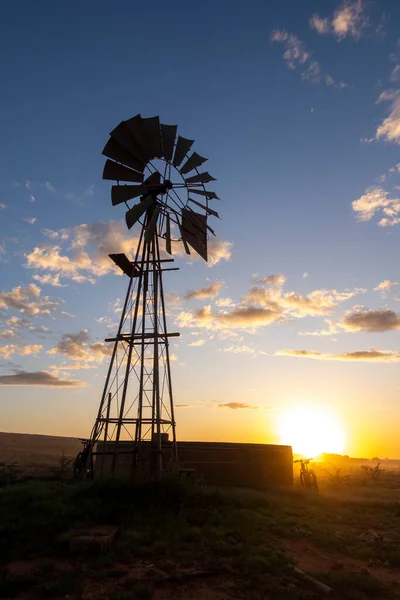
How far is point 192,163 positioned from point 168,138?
145cm

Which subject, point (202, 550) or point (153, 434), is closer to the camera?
point (202, 550)

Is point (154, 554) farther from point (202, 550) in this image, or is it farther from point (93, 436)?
point (93, 436)

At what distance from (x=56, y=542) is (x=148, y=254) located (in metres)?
12.3

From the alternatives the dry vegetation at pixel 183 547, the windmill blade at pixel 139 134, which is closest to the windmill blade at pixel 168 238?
the windmill blade at pixel 139 134

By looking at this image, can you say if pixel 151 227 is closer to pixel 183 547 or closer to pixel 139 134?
pixel 139 134

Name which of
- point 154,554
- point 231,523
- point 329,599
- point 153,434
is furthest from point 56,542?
point 153,434

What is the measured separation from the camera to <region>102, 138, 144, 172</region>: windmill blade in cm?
1908

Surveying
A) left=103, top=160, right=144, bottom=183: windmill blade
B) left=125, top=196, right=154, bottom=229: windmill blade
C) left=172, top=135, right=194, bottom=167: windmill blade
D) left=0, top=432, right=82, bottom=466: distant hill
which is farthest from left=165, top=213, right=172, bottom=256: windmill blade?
left=0, top=432, right=82, bottom=466: distant hill

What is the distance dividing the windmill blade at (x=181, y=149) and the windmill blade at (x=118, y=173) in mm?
1660

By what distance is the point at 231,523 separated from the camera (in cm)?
1502

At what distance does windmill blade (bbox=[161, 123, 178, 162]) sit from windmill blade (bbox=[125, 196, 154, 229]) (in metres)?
2.12

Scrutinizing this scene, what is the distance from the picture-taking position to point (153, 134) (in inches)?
766

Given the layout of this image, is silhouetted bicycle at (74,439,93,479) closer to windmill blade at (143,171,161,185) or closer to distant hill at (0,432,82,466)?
windmill blade at (143,171,161,185)

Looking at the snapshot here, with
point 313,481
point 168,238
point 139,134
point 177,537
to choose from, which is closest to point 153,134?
point 139,134
